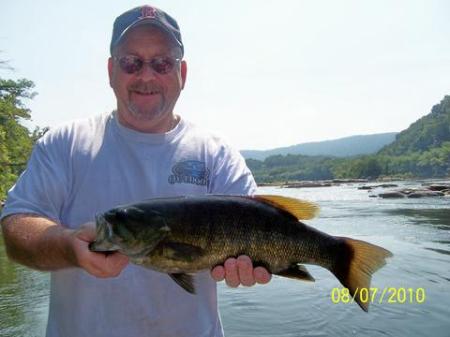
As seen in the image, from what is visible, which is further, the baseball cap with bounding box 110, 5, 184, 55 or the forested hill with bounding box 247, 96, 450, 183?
the forested hill with bounding box 247, 96, 450, 183

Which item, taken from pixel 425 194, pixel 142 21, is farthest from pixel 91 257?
pixel 425 194

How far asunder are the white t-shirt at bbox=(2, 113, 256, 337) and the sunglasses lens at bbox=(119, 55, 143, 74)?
1.24 feet

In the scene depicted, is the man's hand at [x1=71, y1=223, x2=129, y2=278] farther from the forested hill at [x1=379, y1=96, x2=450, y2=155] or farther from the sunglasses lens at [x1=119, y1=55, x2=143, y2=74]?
the forested hill at [x1=379, y1=96, x2=450, y2=155]

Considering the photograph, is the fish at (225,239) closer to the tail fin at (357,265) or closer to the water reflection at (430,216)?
the tail fin at (357,265)

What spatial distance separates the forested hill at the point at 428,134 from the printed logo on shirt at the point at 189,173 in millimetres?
168549

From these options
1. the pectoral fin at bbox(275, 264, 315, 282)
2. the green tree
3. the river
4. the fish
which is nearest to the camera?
the fish

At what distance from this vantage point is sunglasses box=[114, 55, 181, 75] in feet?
10.7

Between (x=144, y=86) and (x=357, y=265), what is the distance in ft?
6.25

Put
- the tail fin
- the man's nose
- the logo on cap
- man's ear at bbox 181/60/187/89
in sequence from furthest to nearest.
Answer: man's ear at bbox 181/60/187/89, the logo on cap, the man's nose, the tail fin

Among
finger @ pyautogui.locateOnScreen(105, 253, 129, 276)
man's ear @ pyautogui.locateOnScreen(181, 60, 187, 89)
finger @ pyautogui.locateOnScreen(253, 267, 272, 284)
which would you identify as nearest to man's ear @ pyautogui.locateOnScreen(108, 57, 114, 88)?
man's ear @ pyautogui.locateOnScreen(181, 60, 187, 89)

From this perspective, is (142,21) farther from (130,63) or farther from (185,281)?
(185,281)

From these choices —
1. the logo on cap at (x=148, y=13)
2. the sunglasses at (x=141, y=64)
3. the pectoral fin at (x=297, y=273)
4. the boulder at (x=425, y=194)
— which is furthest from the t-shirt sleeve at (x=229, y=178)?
the boulder at (x=425, y=194)

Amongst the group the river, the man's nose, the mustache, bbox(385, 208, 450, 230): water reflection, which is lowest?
the river

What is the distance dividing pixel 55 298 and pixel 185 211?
3.45 ft
